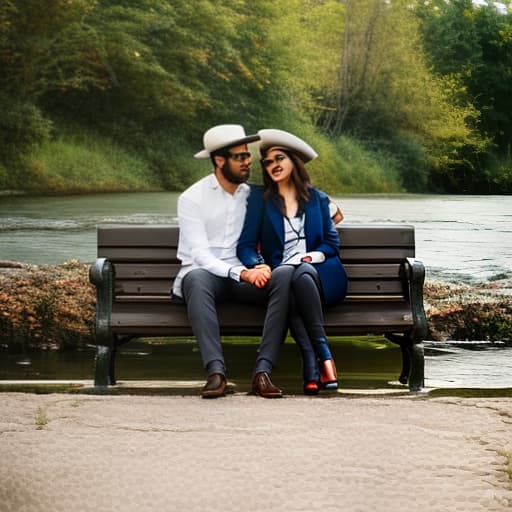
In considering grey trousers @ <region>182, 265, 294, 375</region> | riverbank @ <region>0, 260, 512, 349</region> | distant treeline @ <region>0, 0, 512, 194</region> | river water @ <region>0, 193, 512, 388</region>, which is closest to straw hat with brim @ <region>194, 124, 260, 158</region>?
grey trousers @ <region>182, 265, 294, 375</region>

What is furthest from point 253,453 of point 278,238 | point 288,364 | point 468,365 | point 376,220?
point 376,220

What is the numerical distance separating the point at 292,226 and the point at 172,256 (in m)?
0.71

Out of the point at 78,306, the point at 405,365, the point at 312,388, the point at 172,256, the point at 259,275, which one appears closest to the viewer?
the point at 312,388

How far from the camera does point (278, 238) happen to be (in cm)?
558

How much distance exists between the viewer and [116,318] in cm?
575

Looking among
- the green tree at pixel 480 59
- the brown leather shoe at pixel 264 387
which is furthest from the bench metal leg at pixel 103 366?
the green tree at pixel 480 59

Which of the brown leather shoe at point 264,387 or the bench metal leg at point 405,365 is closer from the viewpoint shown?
the brown leather shoe at point 264,387

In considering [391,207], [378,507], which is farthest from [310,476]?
[391,207]

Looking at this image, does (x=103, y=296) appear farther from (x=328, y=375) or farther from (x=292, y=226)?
(x=328, y=375)

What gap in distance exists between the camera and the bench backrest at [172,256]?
601 centimetres

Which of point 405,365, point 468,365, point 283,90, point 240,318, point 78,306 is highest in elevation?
point 283,90

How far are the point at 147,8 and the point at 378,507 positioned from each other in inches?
349

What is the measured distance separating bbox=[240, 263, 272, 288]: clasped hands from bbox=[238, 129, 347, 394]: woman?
0.11 meters

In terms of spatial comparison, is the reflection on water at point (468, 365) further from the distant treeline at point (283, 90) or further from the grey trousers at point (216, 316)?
the distant treeline at point (283, 90)
